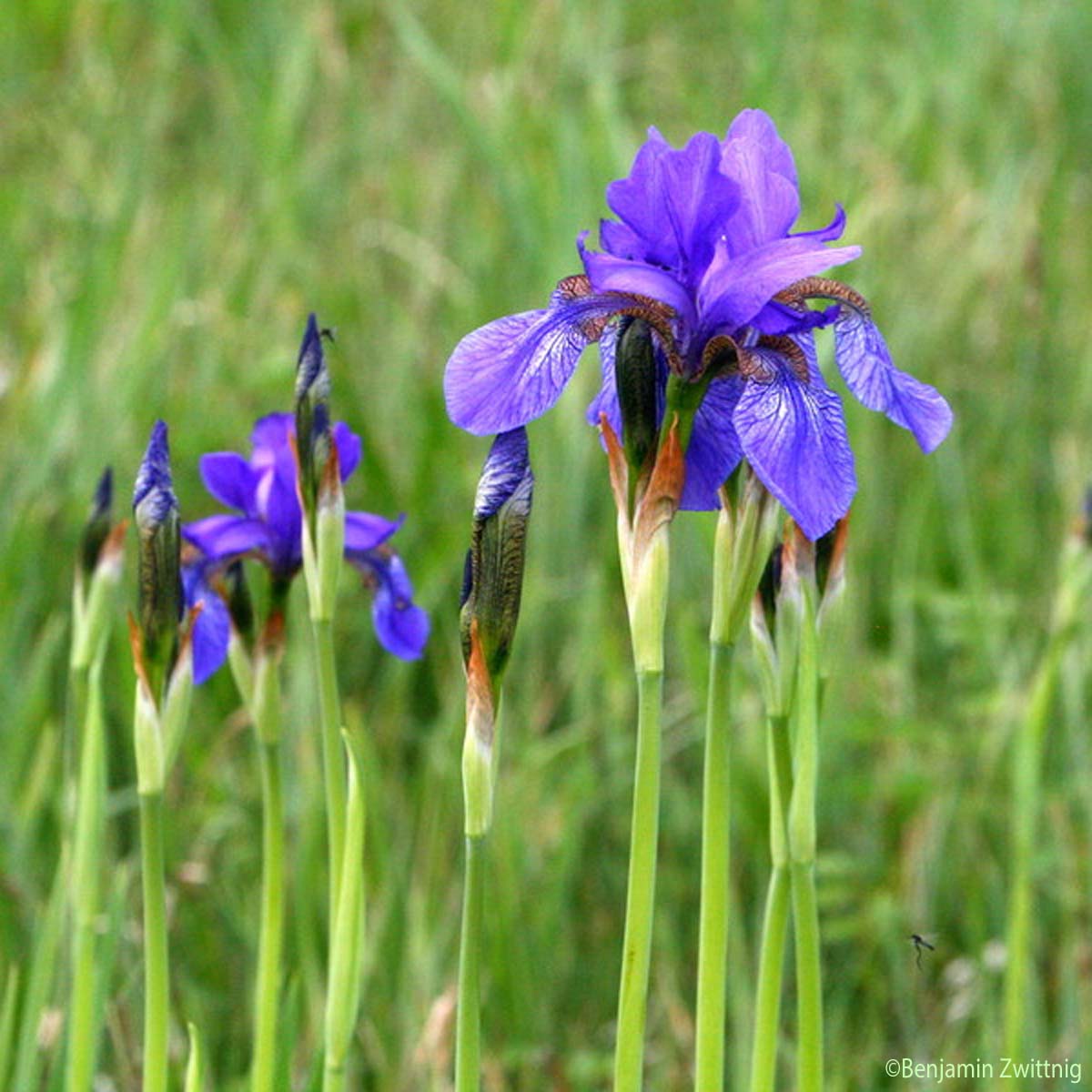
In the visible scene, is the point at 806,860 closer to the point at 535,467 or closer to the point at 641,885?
the point at 641,885

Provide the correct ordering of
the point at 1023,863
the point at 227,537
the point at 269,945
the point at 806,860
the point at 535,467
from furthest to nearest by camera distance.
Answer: the point at 535,467
the point at 1023,863
the point at 227,537
the point at 269,945
the point at 806,860

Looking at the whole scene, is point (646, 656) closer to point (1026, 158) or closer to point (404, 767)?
point (404, 767)

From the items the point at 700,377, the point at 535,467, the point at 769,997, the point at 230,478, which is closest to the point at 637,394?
the point at 700,377

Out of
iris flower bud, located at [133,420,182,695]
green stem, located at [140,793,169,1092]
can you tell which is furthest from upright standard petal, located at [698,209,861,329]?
green stem, located at [140,793,169,1092]

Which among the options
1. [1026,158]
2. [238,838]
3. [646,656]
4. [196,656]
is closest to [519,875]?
[238,838]

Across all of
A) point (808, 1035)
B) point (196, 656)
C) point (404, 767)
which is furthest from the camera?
point (404, 767)

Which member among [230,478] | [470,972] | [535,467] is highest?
[535,467]

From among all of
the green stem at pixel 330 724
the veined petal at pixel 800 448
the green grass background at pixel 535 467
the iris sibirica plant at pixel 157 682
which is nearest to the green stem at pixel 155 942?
the iris sibirica plant at pixel 157 682
